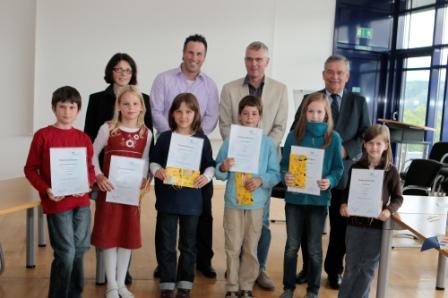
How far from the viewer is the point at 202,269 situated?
137 inches

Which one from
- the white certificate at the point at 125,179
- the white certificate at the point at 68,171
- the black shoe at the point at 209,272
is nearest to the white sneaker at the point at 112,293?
the white certificate at the point at 125,179

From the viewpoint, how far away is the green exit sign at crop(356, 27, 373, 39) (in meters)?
8.52

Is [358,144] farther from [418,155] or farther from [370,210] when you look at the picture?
[418,155]

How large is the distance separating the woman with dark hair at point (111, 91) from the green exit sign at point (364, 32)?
643 cm

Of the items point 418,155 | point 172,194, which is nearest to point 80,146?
point 172,194

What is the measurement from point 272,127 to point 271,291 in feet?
3.84

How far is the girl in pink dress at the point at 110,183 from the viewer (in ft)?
8.97

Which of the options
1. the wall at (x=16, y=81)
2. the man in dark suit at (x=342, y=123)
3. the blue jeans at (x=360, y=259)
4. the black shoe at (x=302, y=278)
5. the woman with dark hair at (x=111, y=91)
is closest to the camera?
the blue jeans at (x=360, y=259)

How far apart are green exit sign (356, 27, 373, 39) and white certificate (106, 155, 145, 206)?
6932 millimetres

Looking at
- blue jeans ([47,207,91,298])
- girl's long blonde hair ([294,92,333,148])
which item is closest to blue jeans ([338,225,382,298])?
girl's long blonde hair ([294,92,333,148])

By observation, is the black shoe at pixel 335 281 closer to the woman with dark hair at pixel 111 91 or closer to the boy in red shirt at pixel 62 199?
the woman with dark hair at pixel 111 91

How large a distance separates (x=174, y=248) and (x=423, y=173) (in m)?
3.12

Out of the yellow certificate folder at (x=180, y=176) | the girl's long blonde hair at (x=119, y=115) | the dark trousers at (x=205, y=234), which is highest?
the girl's long blonde hair at (x=119, y=115)

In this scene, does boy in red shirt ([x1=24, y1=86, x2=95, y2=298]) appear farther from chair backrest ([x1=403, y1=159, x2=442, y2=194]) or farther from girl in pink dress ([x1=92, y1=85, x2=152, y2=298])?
chair backrest ([x1=403, y1=159, x2=442, y2=194])
